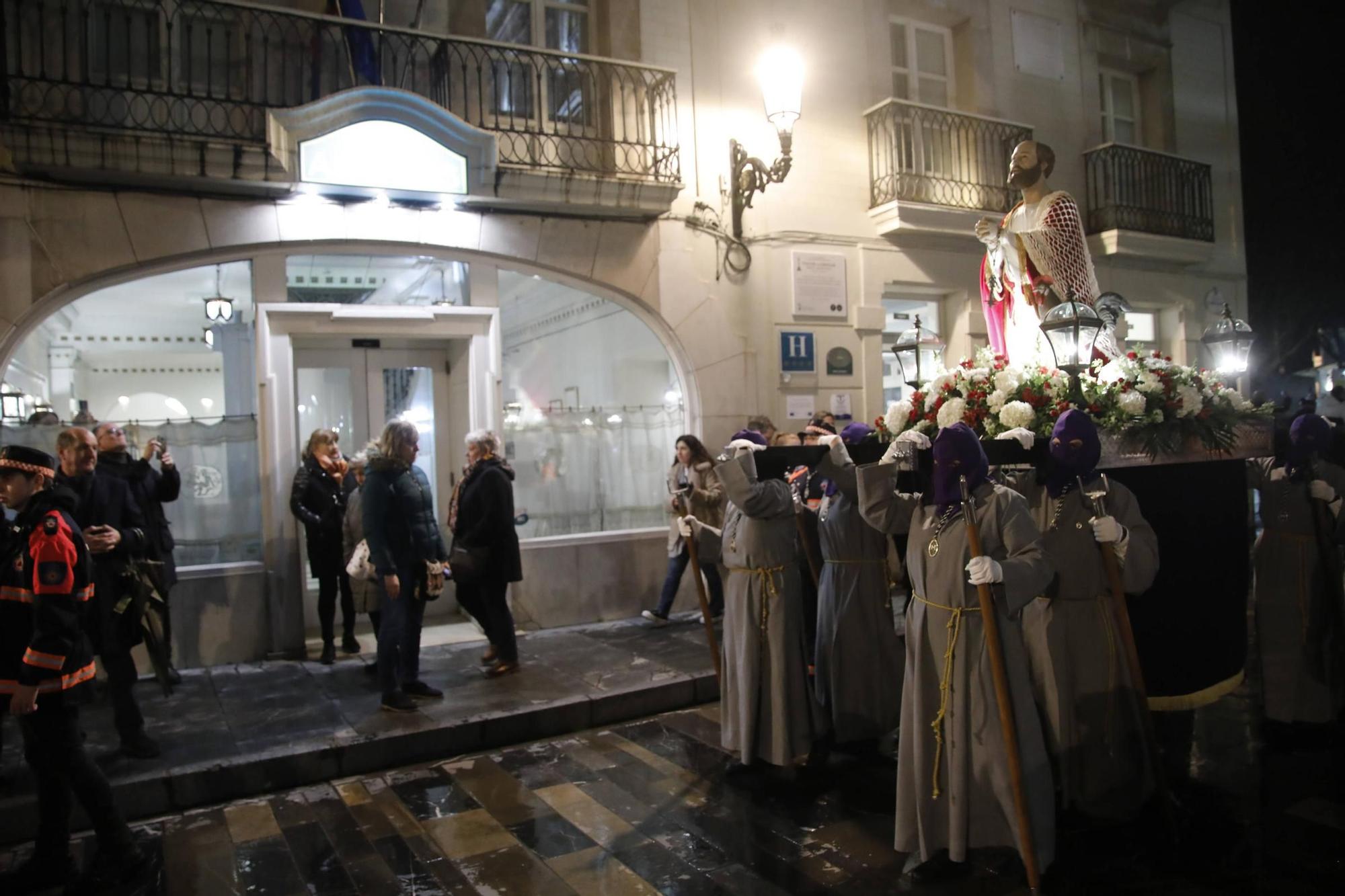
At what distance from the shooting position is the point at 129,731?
5.94 meters

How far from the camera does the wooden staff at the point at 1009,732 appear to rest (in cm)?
401

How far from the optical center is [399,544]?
272 inches

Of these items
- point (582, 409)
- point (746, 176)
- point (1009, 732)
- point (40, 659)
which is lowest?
point (1009, 732)

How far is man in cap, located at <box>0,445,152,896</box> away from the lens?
14.3ft

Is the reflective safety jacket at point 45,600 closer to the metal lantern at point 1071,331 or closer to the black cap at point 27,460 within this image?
the black cap at point 27,460

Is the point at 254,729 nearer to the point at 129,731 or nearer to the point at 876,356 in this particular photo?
the point at 129,731

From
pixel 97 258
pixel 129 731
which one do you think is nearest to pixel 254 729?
pixel 129 731

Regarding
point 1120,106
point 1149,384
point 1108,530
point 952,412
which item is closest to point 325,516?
point 952,412

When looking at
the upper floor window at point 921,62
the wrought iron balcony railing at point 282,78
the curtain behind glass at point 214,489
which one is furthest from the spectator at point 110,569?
the upper floor window at point 921,62

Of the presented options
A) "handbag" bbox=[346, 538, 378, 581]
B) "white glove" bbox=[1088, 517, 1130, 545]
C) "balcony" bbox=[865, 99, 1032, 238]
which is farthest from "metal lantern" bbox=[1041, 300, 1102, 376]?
"balcony" bbox=[865, 99, 1032, 238]

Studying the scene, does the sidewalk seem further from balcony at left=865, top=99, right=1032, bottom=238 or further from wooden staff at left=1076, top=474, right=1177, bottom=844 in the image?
balcony at left=865, top=99, right=1032, bottom=238

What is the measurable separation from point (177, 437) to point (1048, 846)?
25.2 ft

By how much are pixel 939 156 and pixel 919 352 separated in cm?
610

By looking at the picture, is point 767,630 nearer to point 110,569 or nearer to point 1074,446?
point 1074,446
